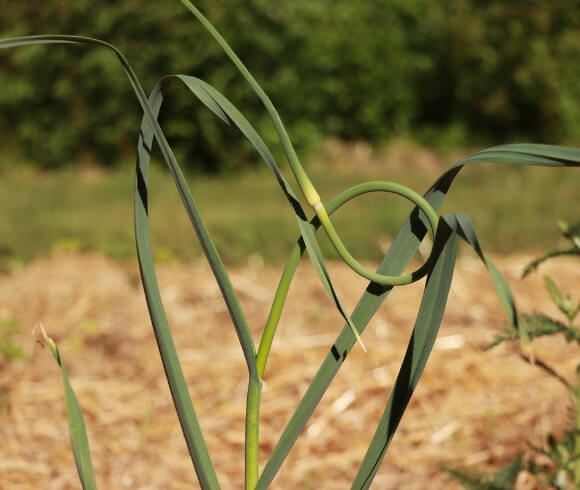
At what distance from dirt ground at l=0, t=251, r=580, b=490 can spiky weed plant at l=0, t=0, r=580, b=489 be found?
34.5 inches

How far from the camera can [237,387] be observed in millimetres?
2693

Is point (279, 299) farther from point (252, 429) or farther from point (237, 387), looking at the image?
point (237, 387)

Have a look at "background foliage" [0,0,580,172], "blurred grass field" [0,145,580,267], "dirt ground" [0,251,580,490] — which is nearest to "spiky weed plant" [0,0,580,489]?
"dirt ground" [0,251,580,490]

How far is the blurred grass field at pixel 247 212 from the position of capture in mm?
4293

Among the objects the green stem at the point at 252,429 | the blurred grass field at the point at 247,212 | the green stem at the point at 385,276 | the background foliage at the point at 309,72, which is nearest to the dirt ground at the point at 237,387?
the blurred grass field at the point at 247,212

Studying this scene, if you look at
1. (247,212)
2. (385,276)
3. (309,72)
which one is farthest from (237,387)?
(309,72)

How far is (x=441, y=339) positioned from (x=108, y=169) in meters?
5.50

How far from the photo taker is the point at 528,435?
2.31 meters

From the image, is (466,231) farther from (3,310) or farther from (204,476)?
(3,310)

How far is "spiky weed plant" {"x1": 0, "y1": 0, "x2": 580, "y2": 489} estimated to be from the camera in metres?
1.03

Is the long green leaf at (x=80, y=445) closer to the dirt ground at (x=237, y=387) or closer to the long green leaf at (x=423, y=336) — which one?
the long green leaf at (x=423, y=336)

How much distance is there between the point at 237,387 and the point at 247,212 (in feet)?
8.20

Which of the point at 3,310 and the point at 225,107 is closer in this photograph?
the point at 225,107

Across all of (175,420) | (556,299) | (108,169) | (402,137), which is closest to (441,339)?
(175,420)
